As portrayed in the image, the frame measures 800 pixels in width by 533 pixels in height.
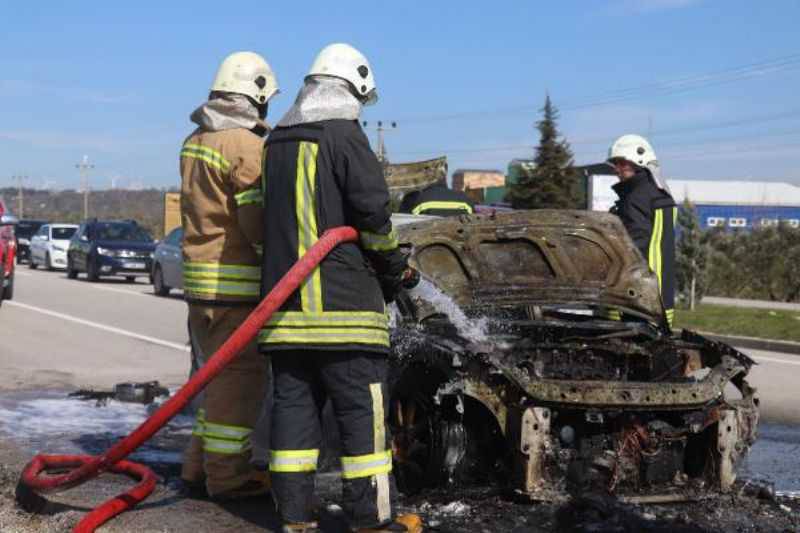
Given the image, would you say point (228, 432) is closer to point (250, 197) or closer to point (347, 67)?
point (250, 197)

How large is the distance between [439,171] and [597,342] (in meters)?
3.79

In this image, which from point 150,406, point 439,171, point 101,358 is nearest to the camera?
point 150,406

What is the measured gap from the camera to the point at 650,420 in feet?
19.4

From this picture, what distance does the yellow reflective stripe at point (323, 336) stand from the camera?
477 cm

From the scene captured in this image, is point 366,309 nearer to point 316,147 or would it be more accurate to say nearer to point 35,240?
point 316,147

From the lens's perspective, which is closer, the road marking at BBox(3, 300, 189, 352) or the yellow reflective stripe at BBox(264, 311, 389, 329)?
the yellow reflective stripe at BBox(264, 311, 389, 329)

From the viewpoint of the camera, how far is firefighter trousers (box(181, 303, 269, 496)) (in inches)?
218

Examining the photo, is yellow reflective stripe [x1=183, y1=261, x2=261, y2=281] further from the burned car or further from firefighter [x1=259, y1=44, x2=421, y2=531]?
the burned car

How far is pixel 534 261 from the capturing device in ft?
23.7

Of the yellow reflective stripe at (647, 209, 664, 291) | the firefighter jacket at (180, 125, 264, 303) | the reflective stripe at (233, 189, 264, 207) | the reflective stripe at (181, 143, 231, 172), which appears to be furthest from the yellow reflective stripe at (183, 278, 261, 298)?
the yellow reflective stripe at (647, 209, 664, 291)

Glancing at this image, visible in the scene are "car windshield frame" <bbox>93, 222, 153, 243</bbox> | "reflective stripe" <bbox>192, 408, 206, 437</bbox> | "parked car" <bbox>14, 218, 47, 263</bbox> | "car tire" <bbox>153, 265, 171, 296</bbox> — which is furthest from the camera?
"parked car" <bbox>14, 218, 47, 263</bbox>

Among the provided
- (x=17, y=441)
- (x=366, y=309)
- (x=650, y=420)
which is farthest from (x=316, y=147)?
(x=17, y=441)

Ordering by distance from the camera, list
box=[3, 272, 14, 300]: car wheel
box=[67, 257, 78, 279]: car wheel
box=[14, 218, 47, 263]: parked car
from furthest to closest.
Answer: box=[14, 218, 47, 263]: parked car, box=[67, 257, 78, 279]: car wheel, box=[3, 272, 14, 300]: car wheel

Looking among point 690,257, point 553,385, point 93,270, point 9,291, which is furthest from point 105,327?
point 93,270
